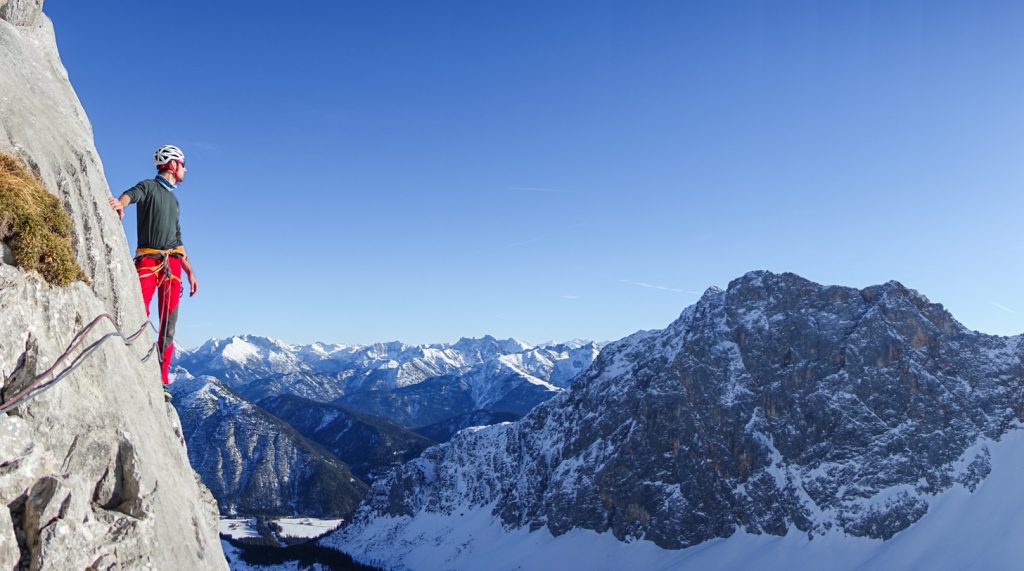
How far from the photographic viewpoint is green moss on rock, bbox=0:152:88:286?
8.22 metres

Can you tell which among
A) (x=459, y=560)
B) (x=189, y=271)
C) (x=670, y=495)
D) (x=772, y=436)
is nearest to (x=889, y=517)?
(x=772, y=436)

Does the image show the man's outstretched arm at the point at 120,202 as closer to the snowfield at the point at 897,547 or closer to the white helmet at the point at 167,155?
the white helmet at the point at 167,155

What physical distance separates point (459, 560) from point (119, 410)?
19642 centimetres

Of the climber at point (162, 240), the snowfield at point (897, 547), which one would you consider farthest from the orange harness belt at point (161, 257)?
the snowfield at point (897, 547)

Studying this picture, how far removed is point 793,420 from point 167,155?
162545 mm

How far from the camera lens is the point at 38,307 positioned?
26.8 feet

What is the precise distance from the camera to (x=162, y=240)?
42.3 ft

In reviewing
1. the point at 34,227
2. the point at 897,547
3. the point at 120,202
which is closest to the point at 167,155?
the point at 120,202

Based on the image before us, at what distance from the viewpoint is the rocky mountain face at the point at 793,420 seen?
14000cm

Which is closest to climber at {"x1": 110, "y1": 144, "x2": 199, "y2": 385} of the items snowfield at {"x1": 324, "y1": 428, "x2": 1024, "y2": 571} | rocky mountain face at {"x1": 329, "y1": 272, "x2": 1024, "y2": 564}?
snowfield at {"x1": 324, "y1": 428, "x2": 1024, "y2": 571}

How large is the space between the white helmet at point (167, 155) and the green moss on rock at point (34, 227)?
3.44 m

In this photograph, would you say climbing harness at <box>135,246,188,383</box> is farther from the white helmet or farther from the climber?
the white helmet

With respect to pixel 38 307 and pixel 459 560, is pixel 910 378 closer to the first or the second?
pixel 459 560

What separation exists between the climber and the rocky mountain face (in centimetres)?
15301
